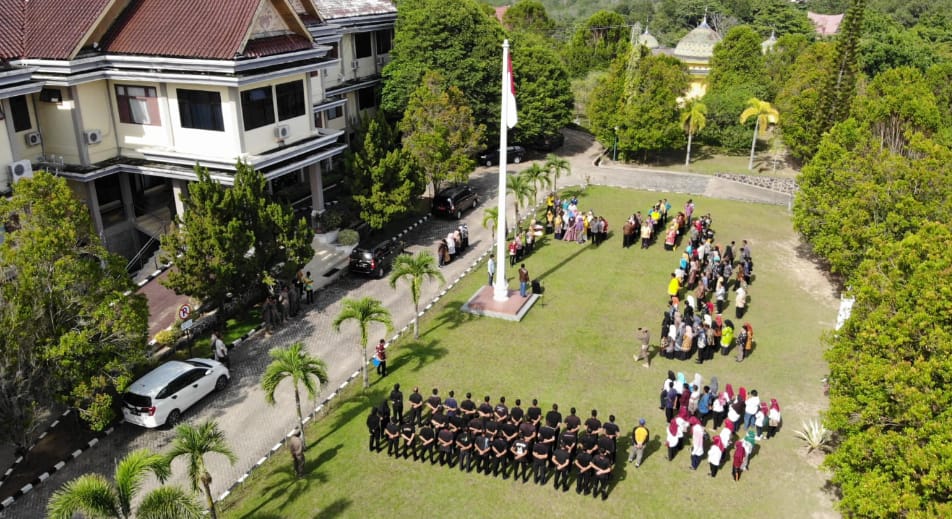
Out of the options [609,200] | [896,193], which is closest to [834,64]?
[609,200]

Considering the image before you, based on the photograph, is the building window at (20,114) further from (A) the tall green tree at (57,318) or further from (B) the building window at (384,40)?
(B) the building window at (384,40)

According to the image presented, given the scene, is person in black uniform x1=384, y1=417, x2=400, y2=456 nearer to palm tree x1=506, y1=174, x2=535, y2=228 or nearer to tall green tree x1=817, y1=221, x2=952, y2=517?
tall green tree x1=817, y1=221, x2=952, y2=517

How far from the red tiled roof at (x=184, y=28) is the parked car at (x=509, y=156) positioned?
23260 mm

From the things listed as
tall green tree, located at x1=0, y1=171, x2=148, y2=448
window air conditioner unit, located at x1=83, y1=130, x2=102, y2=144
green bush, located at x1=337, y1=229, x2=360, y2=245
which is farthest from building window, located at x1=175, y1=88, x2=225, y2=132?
tall green tree, located at x1=0, y1=171, x2=148, y2=448

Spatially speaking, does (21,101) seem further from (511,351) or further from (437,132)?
(511,351)

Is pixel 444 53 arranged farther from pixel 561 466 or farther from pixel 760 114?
pixel 561 466

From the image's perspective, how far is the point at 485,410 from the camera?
62.7 feet

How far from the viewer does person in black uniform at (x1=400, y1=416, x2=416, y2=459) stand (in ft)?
64.0

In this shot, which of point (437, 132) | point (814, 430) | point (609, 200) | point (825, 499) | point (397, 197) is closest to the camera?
point (825, 499)

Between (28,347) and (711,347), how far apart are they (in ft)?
66.7

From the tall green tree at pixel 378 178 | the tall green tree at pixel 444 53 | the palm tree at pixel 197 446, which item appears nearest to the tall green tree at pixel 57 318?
the palm tree at pixel 197 446

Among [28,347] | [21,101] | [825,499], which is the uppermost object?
[21,101]

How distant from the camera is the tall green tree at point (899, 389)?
47.6 feet

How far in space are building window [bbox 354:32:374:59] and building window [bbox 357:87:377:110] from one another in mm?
2103
